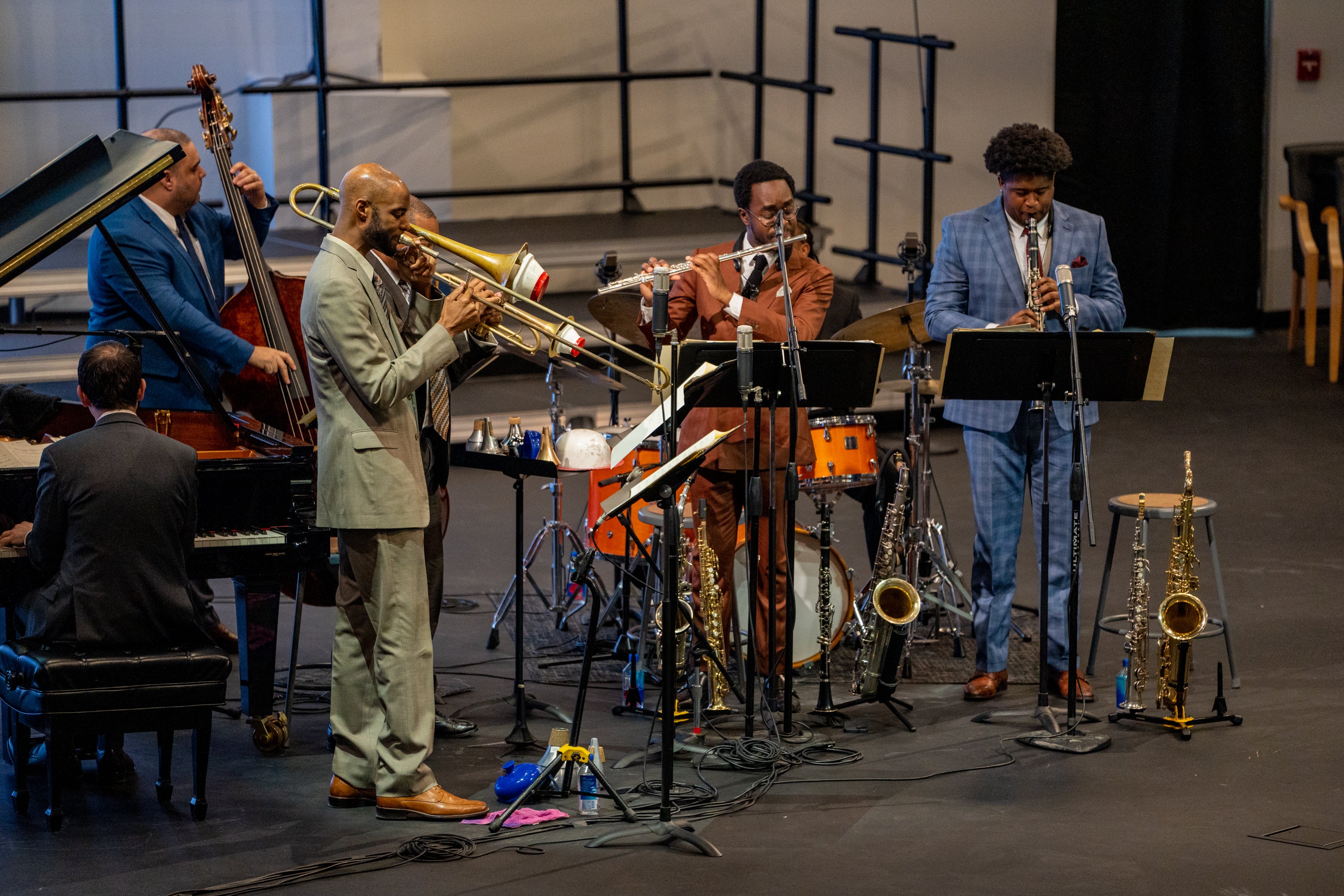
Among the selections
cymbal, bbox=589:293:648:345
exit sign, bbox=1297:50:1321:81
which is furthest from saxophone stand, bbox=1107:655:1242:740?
exit sign, bbox=1297:50:1321:81

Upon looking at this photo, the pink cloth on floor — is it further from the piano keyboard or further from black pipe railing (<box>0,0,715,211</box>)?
black pipe railing (<box>0,0,715,211</box>)

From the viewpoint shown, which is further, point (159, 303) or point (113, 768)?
point (159, 303)

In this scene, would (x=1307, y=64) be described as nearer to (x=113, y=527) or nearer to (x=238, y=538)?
(x=238, y=538)

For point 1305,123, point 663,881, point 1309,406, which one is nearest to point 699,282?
point 663,881

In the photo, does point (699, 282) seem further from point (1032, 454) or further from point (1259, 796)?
point (1259, 796)

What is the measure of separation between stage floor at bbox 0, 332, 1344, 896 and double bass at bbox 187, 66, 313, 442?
0.97m

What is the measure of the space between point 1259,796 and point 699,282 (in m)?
2.18

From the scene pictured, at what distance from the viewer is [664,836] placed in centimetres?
409

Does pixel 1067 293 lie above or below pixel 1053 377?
above

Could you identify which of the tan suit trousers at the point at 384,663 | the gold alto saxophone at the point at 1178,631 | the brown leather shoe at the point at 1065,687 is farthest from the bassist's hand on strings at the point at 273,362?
the gold alto saxophone at the point at 1178,631

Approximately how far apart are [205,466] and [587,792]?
1.35m

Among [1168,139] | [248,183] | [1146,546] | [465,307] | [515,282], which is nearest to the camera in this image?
[465,307]

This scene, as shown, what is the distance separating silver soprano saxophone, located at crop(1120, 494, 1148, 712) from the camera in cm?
500

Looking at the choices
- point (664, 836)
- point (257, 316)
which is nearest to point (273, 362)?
point (257, 316)
